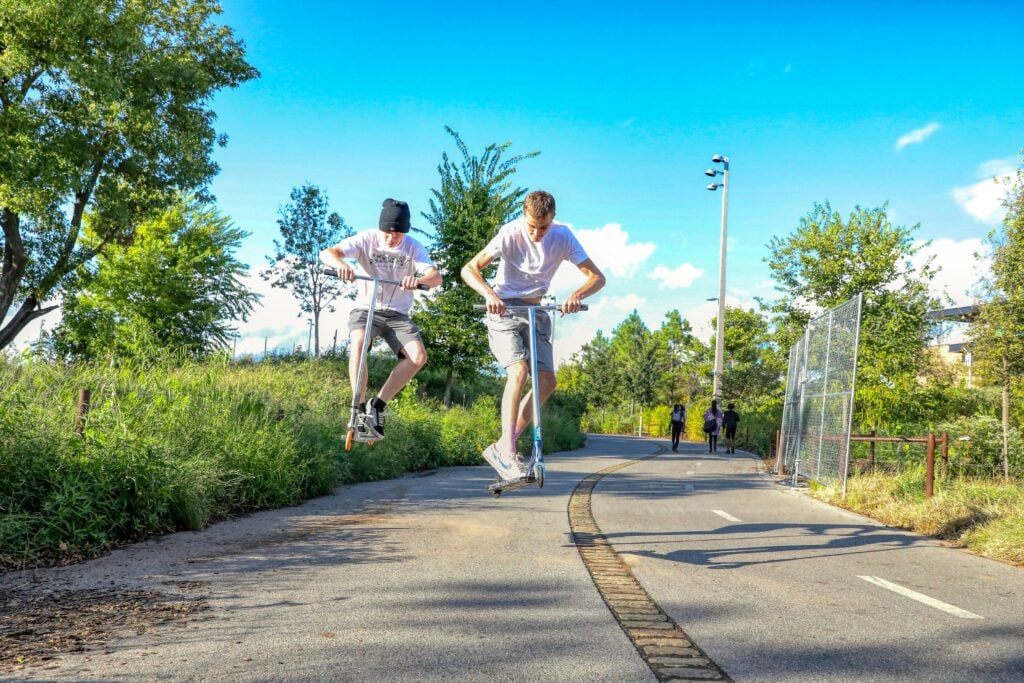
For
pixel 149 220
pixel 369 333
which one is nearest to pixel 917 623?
pixel 369 333

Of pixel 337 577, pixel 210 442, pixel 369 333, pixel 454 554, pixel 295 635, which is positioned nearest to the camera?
pixel 295 635

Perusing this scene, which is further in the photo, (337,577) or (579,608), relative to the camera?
(337,577)

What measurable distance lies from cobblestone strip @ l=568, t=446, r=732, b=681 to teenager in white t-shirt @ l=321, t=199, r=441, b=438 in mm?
2307

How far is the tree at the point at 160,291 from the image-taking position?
28891mm

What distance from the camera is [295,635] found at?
3.96 meters

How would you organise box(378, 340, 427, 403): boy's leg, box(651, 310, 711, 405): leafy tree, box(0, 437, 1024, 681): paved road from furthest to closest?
box(651, 310, 711, 405): leafy tree → box(378, 340, 427, 403): boy's leg → box(0, 437, 1024, 681): paved road

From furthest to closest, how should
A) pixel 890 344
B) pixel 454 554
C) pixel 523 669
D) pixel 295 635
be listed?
pixel 890 344 → pixel 454 554 → pixel 295 635 → pixel 523 669

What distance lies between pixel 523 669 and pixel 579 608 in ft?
4.40

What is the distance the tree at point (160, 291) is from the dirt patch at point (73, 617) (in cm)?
2397

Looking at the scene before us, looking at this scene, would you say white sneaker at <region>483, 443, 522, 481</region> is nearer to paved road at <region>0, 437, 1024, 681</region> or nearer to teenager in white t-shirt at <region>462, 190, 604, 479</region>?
teenager in white t-shirt at <region>462, 190, 604, 479</region>

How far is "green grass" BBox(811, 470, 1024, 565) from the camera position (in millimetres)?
8328

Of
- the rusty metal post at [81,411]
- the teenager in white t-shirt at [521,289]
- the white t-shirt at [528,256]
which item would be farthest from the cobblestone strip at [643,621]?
the rusty metal post at [81,411]

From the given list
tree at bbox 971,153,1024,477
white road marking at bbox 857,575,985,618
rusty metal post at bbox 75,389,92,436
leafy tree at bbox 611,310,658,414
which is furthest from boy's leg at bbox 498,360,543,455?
leafy tree at bbox 611,310,658,414

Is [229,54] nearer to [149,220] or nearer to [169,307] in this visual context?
[149,220]
